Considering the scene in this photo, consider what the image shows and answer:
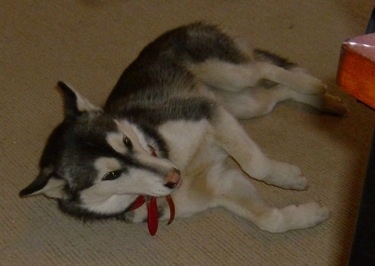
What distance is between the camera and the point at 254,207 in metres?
1.93

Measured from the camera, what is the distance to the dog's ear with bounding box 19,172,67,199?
5.20ft

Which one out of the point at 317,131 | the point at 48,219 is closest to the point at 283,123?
the point at 317,131

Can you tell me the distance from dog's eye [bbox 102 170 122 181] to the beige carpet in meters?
0.45

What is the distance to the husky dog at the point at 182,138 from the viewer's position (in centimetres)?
165

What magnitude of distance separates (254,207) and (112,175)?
56 centimetres

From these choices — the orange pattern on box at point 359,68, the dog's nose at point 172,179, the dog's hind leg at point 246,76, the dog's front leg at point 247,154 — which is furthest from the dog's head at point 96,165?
the orange pattern on box at point 359,68

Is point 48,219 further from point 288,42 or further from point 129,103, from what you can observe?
point 288,42

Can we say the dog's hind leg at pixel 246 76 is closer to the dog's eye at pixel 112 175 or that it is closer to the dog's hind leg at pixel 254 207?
the dog's hind leg at pixel 254 207

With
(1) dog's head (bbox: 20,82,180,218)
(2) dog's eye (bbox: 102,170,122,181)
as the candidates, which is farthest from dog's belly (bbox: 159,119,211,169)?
(2) dog's eye (bbox: 102,170,122,181)

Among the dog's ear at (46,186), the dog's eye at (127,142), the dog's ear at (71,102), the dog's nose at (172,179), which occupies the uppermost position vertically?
the dog's ear at (71,102)

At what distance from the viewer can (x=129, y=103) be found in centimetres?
197

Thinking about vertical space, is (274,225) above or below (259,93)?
below

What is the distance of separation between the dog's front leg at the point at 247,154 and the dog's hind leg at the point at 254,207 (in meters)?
0.08

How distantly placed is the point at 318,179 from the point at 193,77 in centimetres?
60
